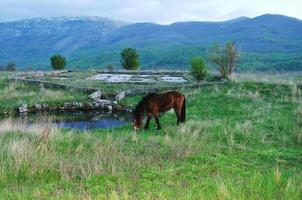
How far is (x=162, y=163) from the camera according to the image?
11.2 m

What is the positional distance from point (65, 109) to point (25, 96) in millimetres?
3895

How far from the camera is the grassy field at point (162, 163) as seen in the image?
8.88 meters

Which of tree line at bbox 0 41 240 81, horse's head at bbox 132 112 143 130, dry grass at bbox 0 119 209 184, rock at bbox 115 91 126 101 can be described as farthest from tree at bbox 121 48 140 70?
dry grass at bbox 0 119 209 184

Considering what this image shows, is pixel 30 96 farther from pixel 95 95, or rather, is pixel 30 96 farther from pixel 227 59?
pixel 227 59

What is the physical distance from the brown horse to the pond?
355cm

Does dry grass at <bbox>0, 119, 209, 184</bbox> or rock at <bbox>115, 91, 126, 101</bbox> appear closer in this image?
dry grass at <bbox>0, 119, 209, 184</bbox>

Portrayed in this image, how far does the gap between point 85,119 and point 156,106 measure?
6768 millimetres

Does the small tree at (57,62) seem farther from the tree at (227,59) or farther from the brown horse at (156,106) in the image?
the brown horse at (156,106)

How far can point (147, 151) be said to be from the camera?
12852 millimetres

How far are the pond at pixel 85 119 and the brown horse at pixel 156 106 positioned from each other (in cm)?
355

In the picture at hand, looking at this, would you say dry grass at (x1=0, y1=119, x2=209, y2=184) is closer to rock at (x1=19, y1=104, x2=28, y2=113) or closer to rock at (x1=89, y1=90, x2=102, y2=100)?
rock at (x1=19, y1=104, x2=28, y2=113)

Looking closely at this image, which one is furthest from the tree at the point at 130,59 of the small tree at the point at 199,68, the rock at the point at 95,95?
the rock at the point at 95,95

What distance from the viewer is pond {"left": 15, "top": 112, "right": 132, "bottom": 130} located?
74.7 feet

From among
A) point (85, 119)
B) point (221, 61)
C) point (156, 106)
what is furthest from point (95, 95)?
point (221, 61)
